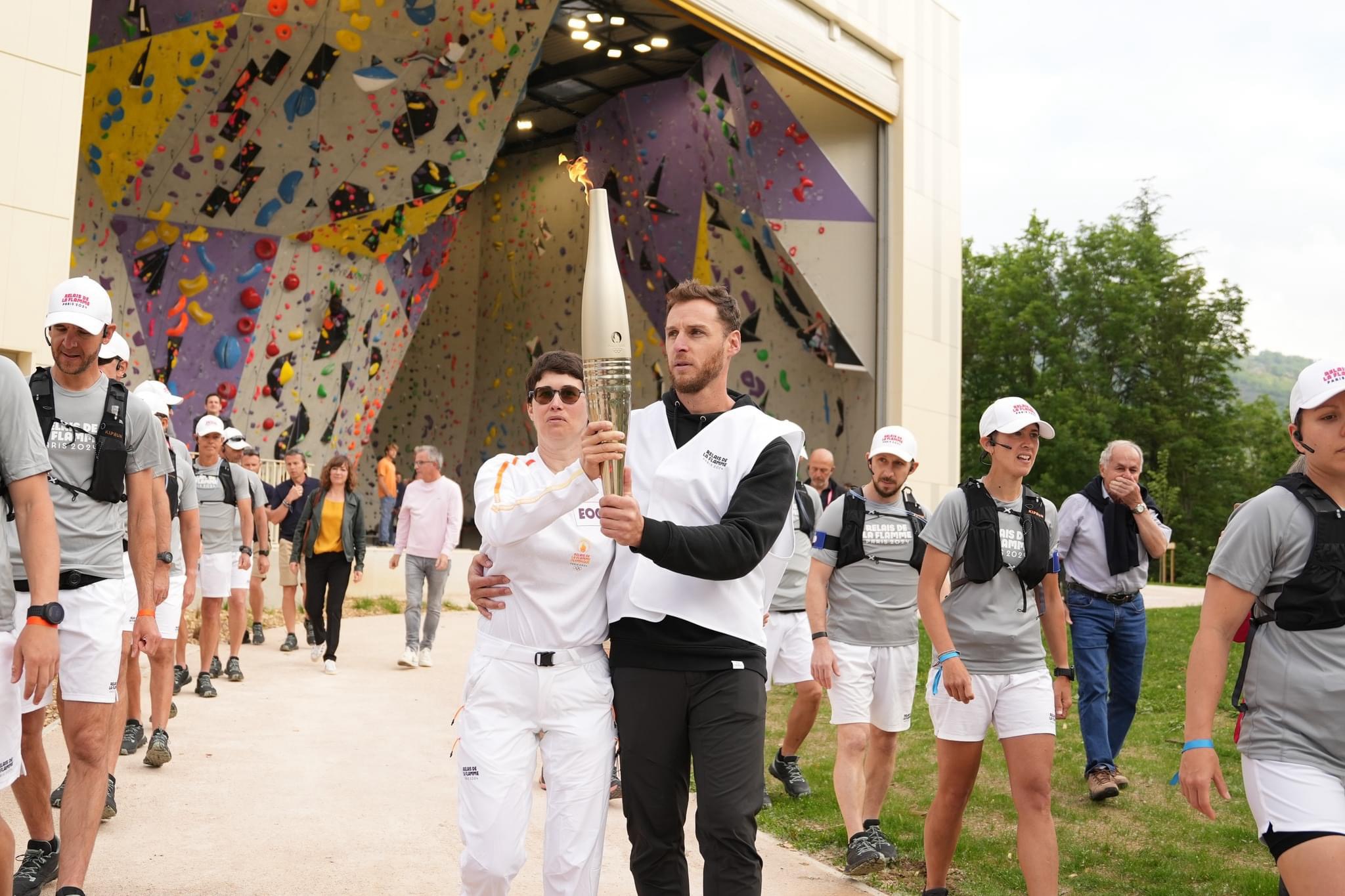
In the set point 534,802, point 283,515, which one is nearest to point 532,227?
point 283,515

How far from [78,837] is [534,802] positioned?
3050 millimetres

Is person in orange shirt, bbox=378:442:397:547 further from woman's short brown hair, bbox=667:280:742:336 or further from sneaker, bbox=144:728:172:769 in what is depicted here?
woman's short brown hair, bbox=667:280:742:336

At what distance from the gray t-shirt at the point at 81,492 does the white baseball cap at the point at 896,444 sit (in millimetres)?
3736

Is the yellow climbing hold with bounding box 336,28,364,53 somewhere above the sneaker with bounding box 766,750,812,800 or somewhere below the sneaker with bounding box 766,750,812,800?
above

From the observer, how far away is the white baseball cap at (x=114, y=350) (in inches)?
220

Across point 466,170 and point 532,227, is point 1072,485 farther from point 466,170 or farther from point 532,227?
point 466,170

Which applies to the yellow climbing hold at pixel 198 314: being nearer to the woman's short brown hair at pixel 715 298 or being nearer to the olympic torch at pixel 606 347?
the woman's short brown hair at pixel 715 298

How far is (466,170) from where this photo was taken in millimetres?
18688

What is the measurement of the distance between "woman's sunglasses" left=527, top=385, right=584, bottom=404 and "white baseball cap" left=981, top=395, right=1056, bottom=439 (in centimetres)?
190

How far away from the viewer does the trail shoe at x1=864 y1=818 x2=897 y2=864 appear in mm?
5883

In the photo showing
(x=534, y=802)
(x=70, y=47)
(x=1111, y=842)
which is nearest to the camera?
(x=1111, y=842)

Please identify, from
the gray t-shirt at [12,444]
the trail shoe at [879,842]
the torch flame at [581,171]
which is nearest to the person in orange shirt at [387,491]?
the trail shoe at [879,842]

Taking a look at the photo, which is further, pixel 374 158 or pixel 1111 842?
pixel 374 158

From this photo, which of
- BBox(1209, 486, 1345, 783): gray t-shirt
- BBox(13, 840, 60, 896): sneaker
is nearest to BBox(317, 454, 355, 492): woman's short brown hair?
BBox(13, 840, 60, 896): sneaker
